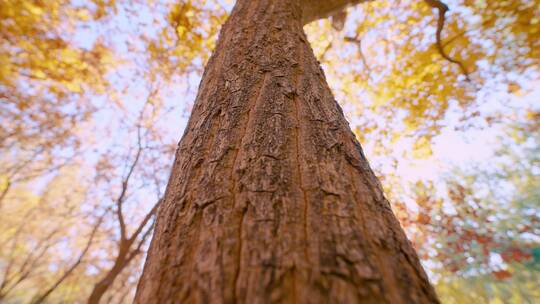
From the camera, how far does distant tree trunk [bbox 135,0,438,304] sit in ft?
1.71

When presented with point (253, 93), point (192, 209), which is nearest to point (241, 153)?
point (192, 209)

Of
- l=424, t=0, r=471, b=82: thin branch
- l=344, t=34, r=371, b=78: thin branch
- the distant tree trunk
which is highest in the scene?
l=344, t=34, r=371, b=78: thin branch

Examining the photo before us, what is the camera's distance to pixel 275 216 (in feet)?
2.12

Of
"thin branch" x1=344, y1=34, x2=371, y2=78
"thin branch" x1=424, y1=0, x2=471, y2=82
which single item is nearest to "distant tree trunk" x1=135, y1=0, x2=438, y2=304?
"thin branch" x1=424, y1=0, x2=471, y2=82

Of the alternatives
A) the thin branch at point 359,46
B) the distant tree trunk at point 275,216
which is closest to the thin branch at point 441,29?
the thin branch at point 359,46

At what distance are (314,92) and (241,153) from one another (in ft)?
1.79

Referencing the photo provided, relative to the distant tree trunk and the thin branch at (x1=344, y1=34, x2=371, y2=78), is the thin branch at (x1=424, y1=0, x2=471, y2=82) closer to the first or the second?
the thin branch at (x1=344, y1=34, x2=371, y2=78)

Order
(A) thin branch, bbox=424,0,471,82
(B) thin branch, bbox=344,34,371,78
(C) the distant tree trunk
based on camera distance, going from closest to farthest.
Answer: (C) the distant tree trunk, (A) thin branch, bbox=424,0,471,82, (B) thin branch, bbox=344,34,371,78

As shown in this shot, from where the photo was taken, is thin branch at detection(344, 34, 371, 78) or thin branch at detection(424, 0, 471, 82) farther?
thin branch at detection(344, 34, 371, 78)

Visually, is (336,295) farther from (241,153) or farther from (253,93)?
(253,93)

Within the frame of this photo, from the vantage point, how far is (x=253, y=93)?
1.12 m

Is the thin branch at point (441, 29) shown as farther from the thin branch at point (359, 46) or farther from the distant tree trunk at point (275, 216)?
the distant tree trunk at point (275, 216)

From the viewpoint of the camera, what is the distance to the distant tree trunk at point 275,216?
52cm

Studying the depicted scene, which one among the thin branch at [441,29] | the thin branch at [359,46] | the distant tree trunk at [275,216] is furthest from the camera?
the thin branch at [359,46]
